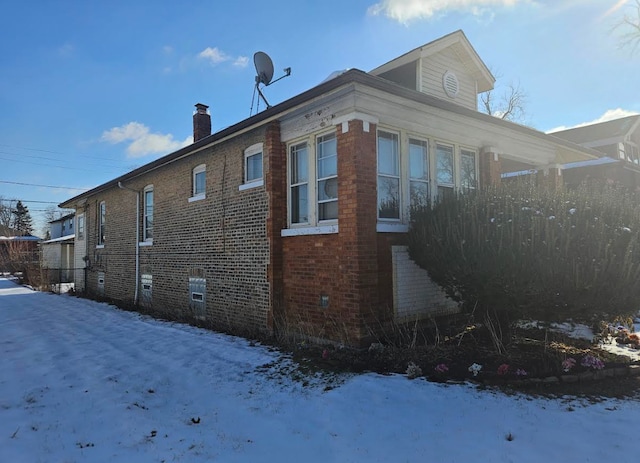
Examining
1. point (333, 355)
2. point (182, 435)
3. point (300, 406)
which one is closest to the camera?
point (182, 435)

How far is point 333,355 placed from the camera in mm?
6188

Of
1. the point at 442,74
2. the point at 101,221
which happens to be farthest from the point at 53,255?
the point at 442,74

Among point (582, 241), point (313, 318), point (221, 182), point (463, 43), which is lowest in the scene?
point (313, 318)

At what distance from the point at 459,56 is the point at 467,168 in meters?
3.41

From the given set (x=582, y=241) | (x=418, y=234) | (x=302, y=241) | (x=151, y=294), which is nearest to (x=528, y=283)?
(x=582, y=241)

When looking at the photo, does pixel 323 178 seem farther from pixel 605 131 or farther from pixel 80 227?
pixel 605 131

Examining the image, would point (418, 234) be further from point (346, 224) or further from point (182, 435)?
point (182, 435)

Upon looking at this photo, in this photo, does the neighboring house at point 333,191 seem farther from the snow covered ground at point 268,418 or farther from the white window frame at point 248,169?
the snow covered ground at point 268,418

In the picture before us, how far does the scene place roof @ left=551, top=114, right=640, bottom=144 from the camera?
24.7m

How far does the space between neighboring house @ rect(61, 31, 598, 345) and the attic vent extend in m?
0.04

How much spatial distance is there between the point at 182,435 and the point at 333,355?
2.72 metres

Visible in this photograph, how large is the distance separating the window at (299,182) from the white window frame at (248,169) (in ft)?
2.40

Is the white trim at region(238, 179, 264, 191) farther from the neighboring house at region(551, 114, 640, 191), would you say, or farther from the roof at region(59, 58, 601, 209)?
the neighboring house at region(551, 114, 640, 191)

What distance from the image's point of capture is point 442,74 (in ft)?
33.2
